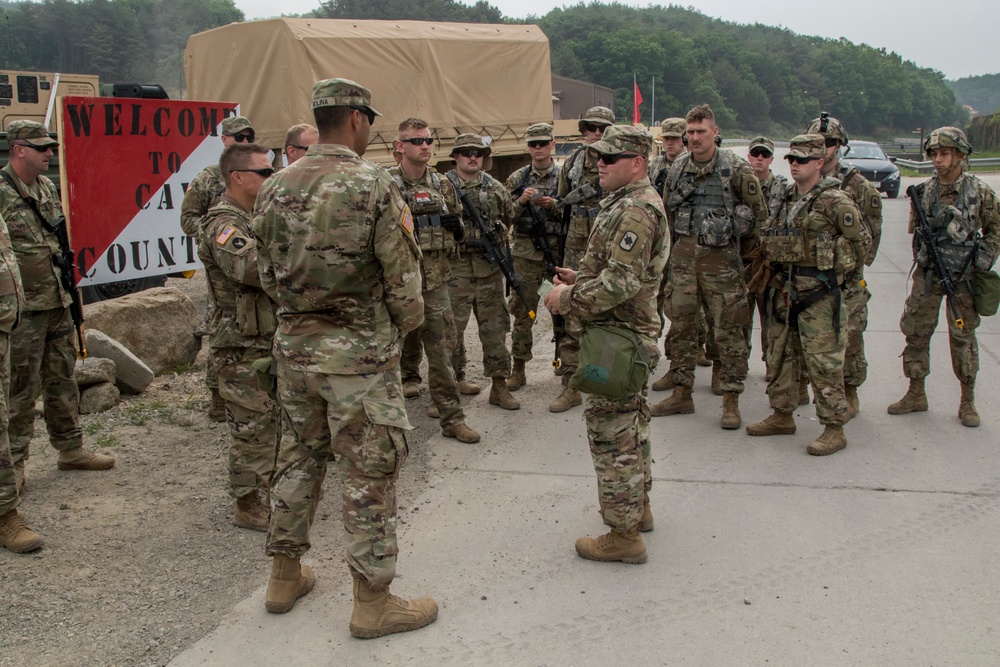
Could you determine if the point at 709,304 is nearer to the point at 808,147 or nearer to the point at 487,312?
the point at 808,147

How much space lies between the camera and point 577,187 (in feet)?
21.8

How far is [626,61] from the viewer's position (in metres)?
87.4

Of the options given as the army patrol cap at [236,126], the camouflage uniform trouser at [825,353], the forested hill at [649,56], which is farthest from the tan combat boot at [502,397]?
the forested hill at [649,56]

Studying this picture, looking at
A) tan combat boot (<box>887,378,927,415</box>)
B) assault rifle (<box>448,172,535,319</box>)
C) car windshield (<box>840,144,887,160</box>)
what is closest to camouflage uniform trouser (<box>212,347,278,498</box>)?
assault rifle (<box>448,172,535,319</box>)

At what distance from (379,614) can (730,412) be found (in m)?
3.32

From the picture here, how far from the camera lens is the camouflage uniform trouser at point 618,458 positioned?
3.97 metres

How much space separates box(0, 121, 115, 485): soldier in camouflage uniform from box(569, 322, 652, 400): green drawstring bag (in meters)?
3.15

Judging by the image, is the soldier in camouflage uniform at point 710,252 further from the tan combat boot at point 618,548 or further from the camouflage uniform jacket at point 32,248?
the camouflage uniform jacket at point 32,248

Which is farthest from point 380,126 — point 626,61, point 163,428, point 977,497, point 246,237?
point 626,61

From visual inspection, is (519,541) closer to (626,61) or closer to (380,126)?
(380,126)

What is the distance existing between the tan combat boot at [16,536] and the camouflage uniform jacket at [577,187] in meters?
4.08

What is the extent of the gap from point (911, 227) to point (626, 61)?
282ft

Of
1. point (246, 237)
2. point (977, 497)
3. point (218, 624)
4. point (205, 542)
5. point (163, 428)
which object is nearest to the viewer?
point (218, 624)

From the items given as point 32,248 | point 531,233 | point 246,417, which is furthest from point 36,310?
point 531,233
